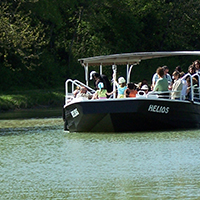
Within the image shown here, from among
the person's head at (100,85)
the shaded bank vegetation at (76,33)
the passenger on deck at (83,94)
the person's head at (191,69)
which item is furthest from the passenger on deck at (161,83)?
the shaded bank vegetation at (76,33)

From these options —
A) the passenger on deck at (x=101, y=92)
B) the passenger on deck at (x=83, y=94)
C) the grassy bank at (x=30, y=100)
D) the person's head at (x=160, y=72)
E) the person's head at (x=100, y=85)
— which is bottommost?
the grassy bank at (x=30, y=100)

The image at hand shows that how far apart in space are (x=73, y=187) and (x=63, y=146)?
5250 millimetres

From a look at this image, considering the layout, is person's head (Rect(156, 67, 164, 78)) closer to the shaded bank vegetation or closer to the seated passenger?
the seated passenger

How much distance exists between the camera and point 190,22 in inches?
2121

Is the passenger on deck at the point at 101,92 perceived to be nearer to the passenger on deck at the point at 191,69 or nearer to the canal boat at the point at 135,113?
the canal boat at the point at 135,113

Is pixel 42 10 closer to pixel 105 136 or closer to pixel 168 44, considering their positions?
pixel 168 44

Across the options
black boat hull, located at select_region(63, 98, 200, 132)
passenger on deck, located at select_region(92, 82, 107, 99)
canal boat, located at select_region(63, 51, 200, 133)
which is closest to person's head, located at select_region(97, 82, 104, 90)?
passenger on deck, located at select_region(92, 82, 107, 99)

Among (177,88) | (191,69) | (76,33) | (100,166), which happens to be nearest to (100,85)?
(177,88)

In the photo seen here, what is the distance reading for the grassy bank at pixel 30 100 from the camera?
32428mm

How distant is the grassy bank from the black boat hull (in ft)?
44.2

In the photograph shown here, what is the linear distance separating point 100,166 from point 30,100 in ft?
69.5

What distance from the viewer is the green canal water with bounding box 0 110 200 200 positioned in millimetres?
10570

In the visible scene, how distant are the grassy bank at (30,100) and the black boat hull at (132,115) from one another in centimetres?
1348

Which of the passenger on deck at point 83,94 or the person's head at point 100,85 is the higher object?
the person's head at point 100,85
